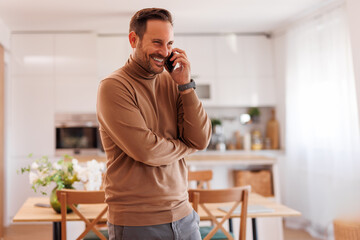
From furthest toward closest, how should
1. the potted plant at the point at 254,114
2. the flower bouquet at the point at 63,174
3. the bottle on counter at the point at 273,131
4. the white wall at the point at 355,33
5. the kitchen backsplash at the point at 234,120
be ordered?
the kitchen backsplash at the point at 234,120
the potted plant at the point at 254,114
the bottle on counter at the point at 273,131
the white wall at the point at 355,33
the flower bouquet at the point at 63,174

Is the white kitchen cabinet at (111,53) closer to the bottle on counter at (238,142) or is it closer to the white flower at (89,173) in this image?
the bottle on counter at (238,142)

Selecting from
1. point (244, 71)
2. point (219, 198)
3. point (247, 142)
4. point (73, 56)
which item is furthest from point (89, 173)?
point (244, 71)

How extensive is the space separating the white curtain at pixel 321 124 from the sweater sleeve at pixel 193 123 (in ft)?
8.76

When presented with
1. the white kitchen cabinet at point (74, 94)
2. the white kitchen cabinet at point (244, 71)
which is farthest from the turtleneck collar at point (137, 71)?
the white kitchen cabinet at point (244, 71)

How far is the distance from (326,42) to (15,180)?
13.5 ft

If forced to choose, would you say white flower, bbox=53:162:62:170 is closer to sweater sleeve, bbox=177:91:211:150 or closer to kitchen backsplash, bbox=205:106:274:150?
sweater sleeve, bbox=177:91:211:150

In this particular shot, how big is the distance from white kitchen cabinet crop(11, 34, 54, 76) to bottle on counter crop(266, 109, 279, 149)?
3.16 m

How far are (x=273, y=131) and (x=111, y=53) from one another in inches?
101

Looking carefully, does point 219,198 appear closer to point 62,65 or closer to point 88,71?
point 88,71

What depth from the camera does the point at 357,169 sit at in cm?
325

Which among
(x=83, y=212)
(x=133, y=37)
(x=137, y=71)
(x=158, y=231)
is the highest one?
(x=133, y=37)

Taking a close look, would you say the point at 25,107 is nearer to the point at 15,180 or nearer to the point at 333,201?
the point at 15,180

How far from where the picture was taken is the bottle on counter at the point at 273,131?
4793 millimetres

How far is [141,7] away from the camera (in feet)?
12.2
